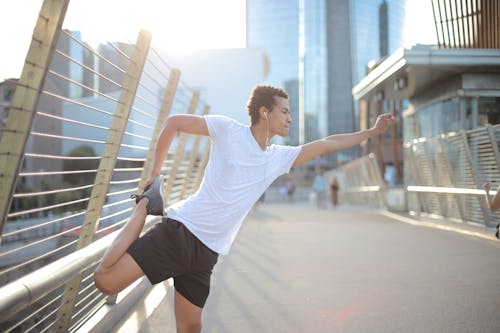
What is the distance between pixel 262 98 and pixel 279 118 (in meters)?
0.16

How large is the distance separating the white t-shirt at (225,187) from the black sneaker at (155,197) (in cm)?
15

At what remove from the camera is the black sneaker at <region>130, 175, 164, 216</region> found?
9.75 feet

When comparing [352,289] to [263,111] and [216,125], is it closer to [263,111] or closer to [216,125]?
[263,111]

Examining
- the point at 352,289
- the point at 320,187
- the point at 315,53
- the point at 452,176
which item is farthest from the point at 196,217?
the point at 315,53

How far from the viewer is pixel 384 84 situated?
19.5 metres

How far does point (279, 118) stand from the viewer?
3430 millimetres

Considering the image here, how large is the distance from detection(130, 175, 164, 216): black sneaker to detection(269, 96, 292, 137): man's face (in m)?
0.76

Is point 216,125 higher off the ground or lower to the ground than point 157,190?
higher

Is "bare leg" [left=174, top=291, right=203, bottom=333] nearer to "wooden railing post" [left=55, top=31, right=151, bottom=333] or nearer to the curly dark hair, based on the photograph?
"wooden railing post" [left=55, top=31, right=151, bottom=333]

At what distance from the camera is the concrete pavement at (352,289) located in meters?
4.55

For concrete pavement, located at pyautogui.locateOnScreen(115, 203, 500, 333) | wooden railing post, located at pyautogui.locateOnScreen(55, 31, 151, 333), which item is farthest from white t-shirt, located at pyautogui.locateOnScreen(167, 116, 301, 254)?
concrete pavement, located at pyautogui.locateOnScreen(115, 203, 500, 333)

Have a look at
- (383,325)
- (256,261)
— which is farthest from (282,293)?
(256,261)

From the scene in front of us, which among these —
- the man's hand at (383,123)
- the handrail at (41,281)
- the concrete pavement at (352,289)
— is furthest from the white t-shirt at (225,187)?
the concrete pavement at (352,289)

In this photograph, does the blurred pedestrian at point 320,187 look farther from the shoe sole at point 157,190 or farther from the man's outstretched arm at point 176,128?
the shoe sole at point 157,190
